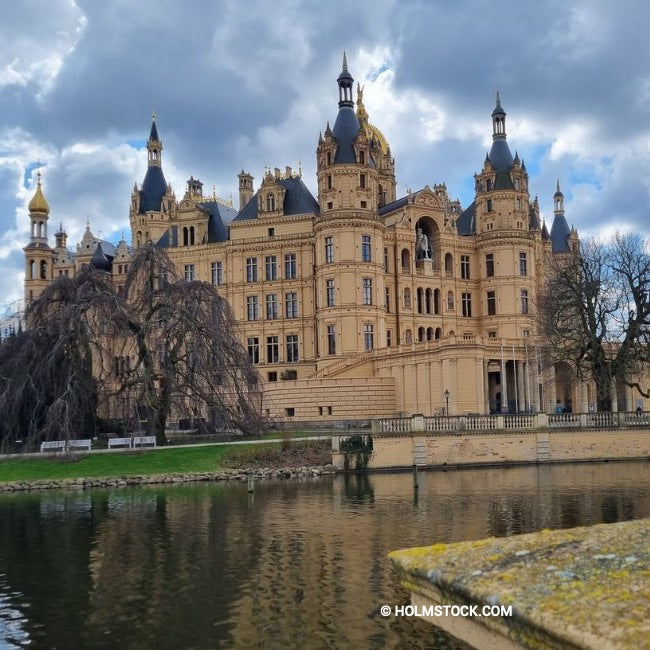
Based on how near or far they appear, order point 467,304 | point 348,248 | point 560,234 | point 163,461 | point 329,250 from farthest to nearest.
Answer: point 560,234
point 467,304
point 329,250
point 348,248
point 163,461

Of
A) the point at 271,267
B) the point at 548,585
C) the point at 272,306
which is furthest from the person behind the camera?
the point at 272,306

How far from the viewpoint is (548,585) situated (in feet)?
23.3

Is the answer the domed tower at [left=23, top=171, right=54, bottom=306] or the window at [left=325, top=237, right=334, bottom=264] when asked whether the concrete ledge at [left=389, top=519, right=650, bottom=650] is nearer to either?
the window at [left=325, top=237, right=334, bottom=264]

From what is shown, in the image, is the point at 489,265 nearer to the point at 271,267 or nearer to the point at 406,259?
the point at 406,259

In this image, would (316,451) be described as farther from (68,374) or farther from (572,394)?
(572,394)

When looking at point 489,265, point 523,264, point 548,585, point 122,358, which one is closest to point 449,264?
point 489,265

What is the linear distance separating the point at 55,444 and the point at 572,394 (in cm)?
4155

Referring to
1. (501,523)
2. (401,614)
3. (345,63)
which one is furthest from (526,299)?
(401,614)

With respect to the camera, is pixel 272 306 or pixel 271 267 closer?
pixel 271 267

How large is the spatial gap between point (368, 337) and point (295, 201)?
15143 millimetres

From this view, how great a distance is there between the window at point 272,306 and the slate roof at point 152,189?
1829cm

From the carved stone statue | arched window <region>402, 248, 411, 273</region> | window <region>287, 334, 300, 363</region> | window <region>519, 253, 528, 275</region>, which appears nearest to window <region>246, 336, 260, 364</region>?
window <region>287, 334, 300, 363</region>

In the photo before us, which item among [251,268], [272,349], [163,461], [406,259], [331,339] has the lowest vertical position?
[163,461]

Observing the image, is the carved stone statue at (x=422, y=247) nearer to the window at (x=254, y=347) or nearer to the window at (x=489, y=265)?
the window at (x=489, y=265)
